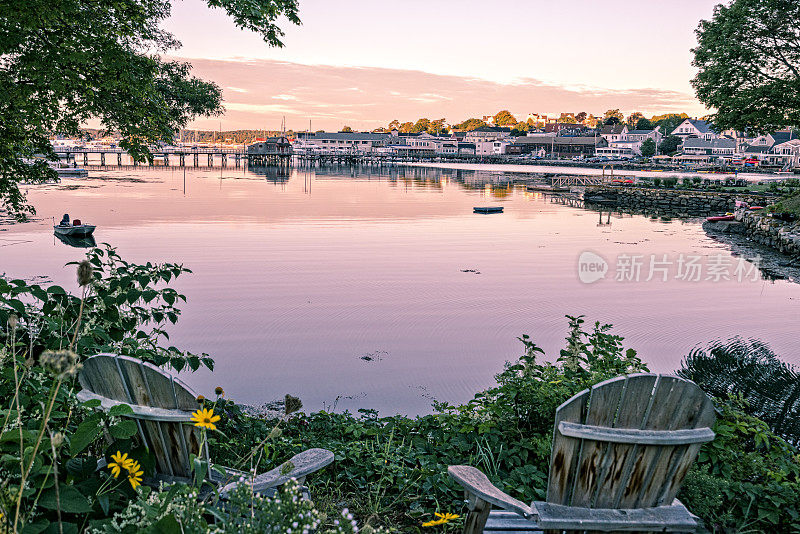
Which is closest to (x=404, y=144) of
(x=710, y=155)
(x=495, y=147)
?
(x=495, y=147)

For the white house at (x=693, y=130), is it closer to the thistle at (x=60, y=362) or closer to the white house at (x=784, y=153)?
the white house at (x=784, y=153)

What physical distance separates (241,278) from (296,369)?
6.98 meters

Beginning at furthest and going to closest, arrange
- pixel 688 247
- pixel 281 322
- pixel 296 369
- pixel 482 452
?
1. pixel 688 247
2. pixel 281 322
3. pixel 296 369
4. pixel 482 452

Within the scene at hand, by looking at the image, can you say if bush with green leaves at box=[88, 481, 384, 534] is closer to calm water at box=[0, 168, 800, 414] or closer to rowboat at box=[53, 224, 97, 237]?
calm water at box=[0, 168, 800, 414]

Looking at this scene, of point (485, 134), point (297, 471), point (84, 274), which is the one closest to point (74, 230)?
point (297, 471)

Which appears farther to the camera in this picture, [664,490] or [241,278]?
[241,278]

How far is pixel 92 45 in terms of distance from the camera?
6.86 metres

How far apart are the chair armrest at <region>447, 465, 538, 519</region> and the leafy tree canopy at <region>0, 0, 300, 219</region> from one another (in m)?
5.35

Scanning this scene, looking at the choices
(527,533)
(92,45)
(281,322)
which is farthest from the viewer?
(281,322)

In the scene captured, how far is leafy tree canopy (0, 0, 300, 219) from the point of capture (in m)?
6.17

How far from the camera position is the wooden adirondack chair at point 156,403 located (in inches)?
99.0

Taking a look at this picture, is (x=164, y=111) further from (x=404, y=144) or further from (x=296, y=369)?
(x=404, y=144)

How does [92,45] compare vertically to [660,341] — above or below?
above

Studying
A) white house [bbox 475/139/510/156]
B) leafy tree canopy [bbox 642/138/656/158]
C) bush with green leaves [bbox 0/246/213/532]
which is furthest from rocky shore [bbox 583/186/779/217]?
white house [bbox 475/139/510/156]
